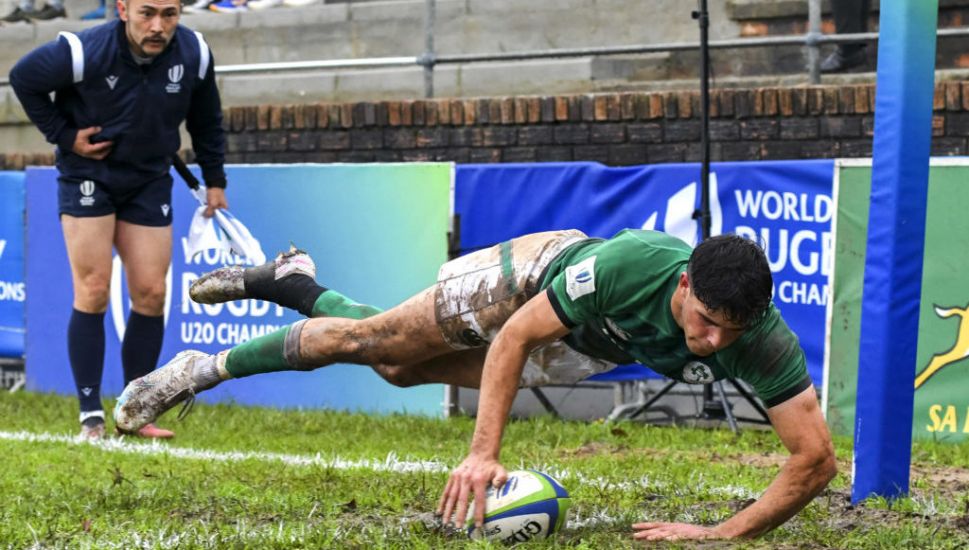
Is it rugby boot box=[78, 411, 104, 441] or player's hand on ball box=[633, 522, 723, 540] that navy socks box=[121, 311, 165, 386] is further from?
player's hand on ball box=[633, 522, 723, 540]

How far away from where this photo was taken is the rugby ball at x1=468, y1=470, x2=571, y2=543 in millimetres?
5254

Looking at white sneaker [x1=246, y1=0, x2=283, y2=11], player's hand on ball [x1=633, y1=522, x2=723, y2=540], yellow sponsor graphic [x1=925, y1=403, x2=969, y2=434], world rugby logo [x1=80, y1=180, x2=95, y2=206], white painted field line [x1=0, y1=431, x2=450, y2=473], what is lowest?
yellow sponsor graphic [x1=925, y1=403, x2=969, y2=434]

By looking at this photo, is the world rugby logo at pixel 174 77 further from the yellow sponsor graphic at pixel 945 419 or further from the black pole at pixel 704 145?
the yellow sponsor graphic at pixel 945 419

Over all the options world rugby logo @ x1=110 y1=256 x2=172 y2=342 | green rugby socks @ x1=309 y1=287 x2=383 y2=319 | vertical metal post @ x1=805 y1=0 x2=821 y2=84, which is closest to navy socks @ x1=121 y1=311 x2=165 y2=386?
world rugby logo @ x1=110 y1=256 x2=172 y2=342

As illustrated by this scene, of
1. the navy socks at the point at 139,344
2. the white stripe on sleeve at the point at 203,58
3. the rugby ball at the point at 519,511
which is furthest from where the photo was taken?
the navy socks at the point at 139,344

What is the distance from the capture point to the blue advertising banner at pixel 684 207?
9.29m

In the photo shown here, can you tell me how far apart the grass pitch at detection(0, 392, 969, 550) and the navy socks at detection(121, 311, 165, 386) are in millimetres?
467

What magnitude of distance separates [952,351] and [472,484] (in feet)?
14.6

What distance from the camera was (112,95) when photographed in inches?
342

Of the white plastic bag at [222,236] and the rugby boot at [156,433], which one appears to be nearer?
the rugby boot at [156,433]

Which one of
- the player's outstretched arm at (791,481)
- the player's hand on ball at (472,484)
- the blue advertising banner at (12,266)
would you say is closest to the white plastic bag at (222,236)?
the blue advertising banner at (12,266)

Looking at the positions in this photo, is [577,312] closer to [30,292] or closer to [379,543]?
[379,543]

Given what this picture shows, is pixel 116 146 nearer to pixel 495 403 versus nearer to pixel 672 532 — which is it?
pixel 495 403

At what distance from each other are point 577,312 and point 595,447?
3310 millimetres
